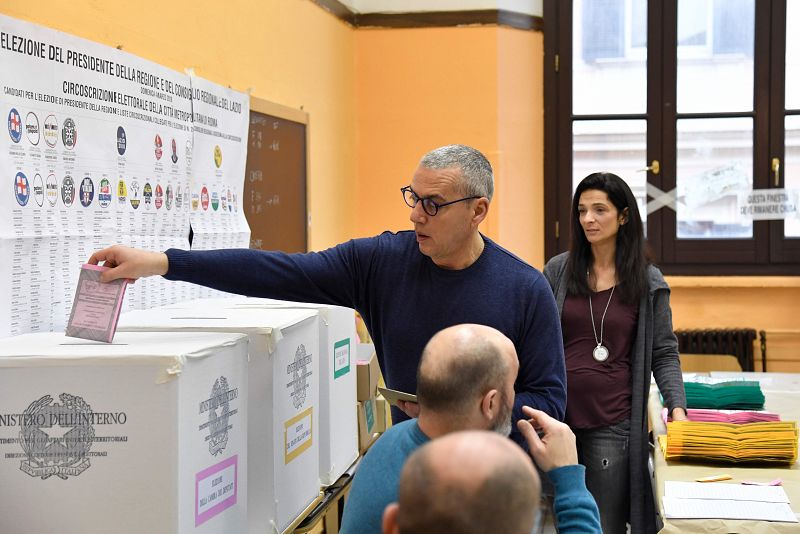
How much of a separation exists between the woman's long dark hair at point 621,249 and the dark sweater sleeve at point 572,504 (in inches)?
62.1

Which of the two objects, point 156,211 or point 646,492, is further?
point 646,492

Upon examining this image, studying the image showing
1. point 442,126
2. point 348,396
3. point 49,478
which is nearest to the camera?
point 49,478

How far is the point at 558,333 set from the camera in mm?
1909

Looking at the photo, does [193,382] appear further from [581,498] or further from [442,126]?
[442,126]

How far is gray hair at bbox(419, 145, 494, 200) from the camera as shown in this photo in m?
1.83

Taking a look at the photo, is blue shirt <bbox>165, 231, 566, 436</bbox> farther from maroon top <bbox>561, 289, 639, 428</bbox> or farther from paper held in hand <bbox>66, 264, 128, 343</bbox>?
maroon top <bbox>561, 289, 639, 428</bbox>

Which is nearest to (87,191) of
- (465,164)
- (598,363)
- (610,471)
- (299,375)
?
(299,375)

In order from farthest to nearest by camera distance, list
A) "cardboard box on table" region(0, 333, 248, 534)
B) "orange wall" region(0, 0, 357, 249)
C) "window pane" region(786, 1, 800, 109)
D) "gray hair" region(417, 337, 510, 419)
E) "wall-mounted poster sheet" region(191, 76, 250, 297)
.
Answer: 1. "window pane" region(786, 1, 800, 109)
2. "wall-mounted poster sheet" region(191, 76, 250, 297)
3. "orange wall" region(0, 0, 357, 249)
4. "cardboard box on table" region(0, 333, 248, 534)
5. "gray hair" region(417, 337, 510, 419)

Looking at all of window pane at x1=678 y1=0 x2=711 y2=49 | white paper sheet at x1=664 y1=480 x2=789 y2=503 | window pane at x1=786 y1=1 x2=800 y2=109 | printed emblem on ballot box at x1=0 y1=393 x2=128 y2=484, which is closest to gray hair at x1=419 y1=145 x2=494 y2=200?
printed emblem on ballot box at x1=0 y1=393 x2=128 y2=484

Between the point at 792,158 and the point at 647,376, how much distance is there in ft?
9.63

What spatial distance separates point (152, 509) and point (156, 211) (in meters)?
1.14

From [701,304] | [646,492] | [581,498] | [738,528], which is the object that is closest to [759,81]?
[701,304]

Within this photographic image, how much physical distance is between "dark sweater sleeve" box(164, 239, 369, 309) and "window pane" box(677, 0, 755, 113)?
12.4 feet

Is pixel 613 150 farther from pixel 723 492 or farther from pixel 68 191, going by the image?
pixel 68 191
